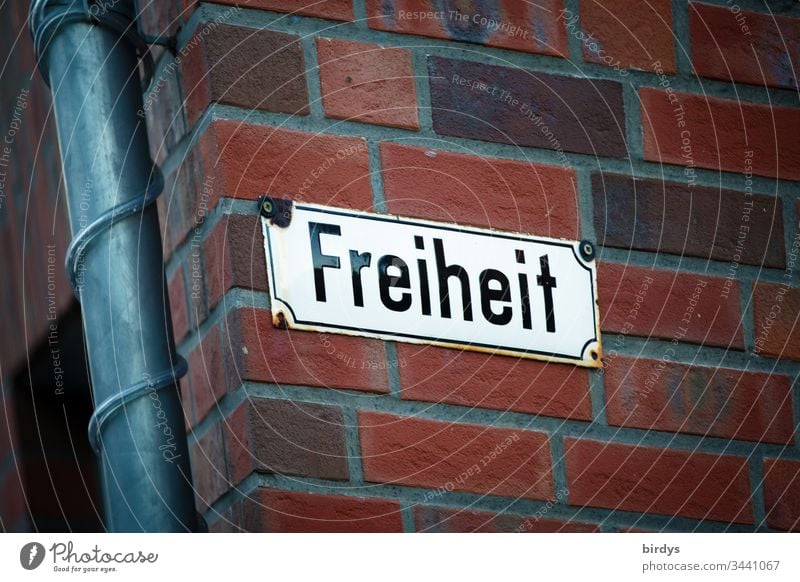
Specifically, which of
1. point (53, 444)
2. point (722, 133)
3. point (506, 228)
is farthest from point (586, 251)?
point (53, 444)

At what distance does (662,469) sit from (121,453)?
397 mm

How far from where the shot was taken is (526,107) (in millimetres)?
1152

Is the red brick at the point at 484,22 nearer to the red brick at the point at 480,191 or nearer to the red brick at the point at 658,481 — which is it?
the red brick at the point at 480,191

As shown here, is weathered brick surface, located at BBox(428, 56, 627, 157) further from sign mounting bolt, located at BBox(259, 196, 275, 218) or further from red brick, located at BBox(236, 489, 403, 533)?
red brick, located at BBox(236, 489, 403, 533)

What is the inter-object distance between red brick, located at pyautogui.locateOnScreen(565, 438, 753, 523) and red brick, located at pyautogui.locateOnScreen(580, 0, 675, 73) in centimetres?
30

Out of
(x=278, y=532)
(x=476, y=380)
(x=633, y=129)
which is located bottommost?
(x=278, y=532)

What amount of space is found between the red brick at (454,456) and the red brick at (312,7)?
288mm

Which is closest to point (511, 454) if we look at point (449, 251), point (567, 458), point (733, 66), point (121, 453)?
point (567, 458)

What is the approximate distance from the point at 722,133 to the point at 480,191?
23 centimetres

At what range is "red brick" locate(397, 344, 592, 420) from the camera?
1.06m

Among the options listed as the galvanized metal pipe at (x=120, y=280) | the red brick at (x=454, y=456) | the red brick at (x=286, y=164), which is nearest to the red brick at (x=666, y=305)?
the red brick at (x=454, y=456)

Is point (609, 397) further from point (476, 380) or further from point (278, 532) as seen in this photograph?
point (278, 532)

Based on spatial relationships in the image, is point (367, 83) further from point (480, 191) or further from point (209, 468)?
point (209, 468)

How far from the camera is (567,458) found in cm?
111
